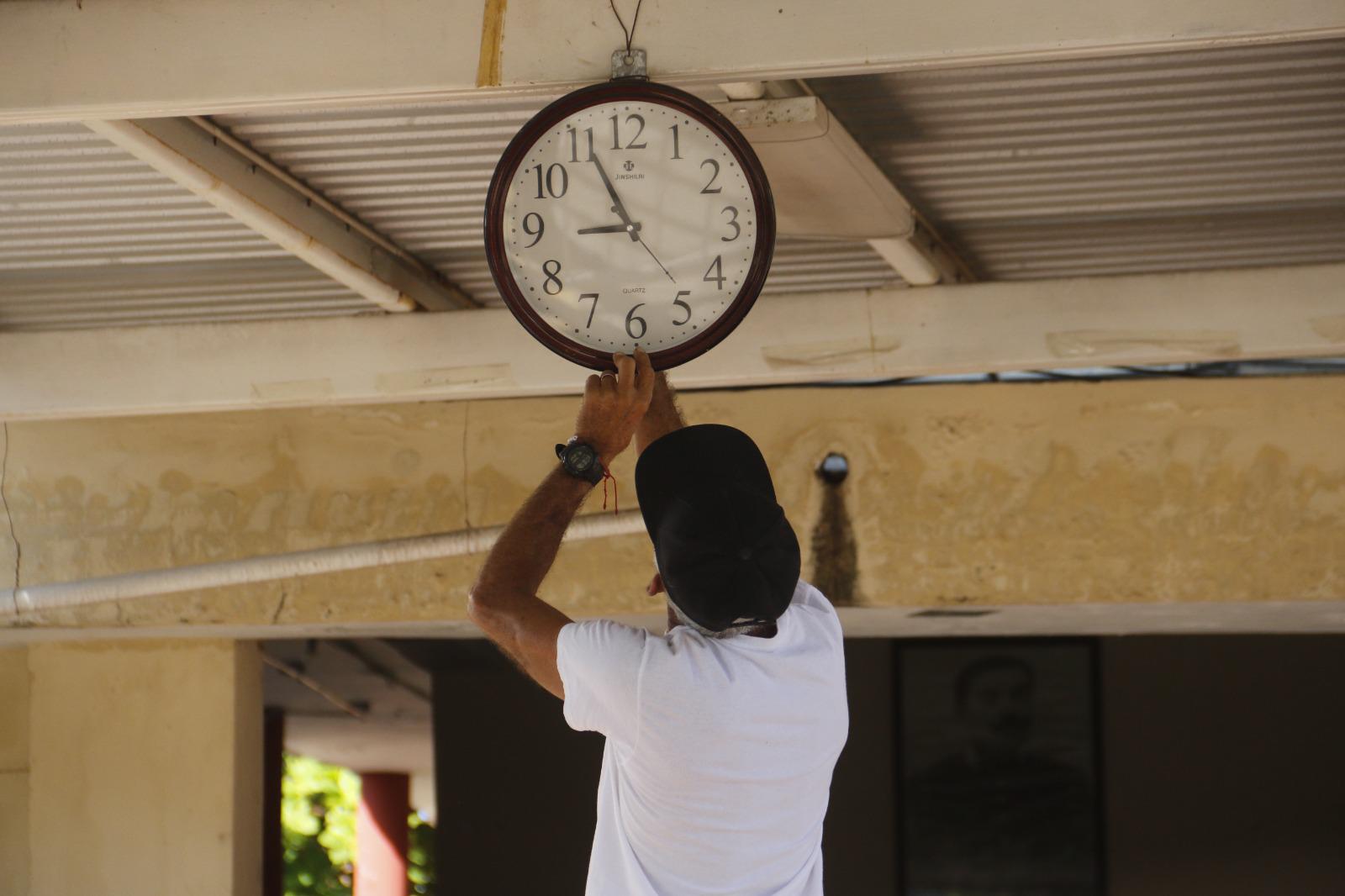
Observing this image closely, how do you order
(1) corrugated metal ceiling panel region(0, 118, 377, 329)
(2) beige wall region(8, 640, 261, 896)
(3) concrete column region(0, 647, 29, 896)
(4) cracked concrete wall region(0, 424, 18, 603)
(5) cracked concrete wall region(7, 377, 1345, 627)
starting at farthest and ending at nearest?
(3) concrete column region(0, 647, 29, 896)
(2) beige wall region(8, 640, 261, 896)
(4) cracked concrete wall region(0, 424, 18, 603)
(5) cracked concrete wall region(7, 377, 1345, 627)
(1) corrugated metal ceiling panel region(0, 118, 377, 329)

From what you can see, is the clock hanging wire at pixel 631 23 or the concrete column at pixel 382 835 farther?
the concrete column at pixel 382 835

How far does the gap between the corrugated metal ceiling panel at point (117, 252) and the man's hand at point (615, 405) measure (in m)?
1.69

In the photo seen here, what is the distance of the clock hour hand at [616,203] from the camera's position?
2.65 metres

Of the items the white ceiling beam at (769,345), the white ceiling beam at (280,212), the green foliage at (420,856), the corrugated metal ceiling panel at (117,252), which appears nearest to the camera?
the white ceiling beam at (280,212)

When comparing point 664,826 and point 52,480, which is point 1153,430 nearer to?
point 664,826

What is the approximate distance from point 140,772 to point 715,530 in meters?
4.49

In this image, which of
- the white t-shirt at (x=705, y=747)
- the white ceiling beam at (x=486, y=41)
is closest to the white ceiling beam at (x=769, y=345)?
the white ceiling beam at (x=486, y=41)

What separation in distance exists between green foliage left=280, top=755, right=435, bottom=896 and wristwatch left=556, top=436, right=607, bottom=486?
13.1m

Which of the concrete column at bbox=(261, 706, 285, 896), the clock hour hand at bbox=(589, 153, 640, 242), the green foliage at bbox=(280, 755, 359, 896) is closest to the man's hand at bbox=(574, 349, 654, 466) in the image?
the clock hour hand at bbox=(589, 153, 640, 242)

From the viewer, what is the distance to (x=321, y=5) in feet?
9.14

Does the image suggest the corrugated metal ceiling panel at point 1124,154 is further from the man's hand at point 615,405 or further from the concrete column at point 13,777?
the concrete column at point 13,777

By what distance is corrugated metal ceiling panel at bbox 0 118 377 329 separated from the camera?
3699 mm

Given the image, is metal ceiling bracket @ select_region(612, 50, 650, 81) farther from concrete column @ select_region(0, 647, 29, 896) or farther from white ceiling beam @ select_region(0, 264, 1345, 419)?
concrete column @ select_region(0, 647, 29, 896)

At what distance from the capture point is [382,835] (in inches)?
532
